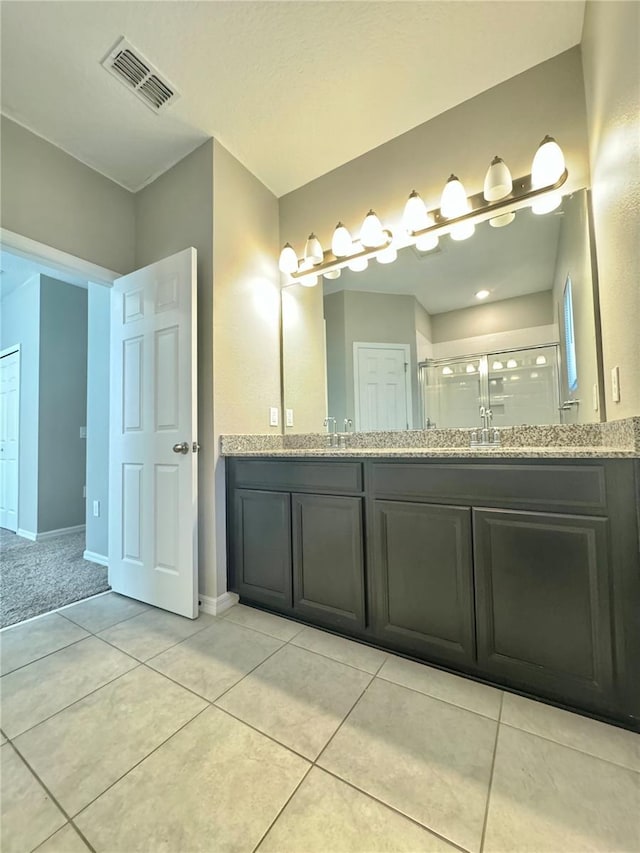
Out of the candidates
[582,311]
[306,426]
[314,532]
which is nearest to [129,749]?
[314,532]

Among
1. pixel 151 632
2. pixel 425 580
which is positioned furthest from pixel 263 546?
pixel 425 580

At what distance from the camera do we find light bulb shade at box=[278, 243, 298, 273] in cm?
Answer: 232

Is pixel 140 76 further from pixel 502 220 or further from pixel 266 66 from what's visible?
pixel 502 220

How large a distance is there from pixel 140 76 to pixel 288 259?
1.09 meters

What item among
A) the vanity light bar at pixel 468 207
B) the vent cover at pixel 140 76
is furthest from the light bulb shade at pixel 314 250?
the vent cover at pixel 140 76

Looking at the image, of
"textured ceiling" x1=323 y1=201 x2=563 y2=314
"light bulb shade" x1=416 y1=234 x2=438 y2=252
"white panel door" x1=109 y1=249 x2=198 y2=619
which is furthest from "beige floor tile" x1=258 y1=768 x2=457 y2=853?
"light bulb shade" x1=416 y1=234 x2=438 y2=252

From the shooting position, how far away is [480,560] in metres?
1.31

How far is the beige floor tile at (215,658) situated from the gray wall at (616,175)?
1.73 m

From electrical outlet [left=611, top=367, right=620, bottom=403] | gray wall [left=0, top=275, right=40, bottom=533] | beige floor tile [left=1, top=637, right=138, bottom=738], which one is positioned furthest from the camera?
gray wall [left=0, top=275, right=40, bottom=533]

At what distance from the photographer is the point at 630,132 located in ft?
3.60

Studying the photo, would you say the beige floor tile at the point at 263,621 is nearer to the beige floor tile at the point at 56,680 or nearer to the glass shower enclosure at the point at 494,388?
the beige floor tile at the point at 56,680

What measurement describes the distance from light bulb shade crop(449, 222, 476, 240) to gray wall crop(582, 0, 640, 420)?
504 mm

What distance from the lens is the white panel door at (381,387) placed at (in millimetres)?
2020

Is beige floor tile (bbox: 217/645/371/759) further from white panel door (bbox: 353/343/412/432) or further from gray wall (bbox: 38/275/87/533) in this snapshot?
gray wall (bbox: 38/275/87/533)
